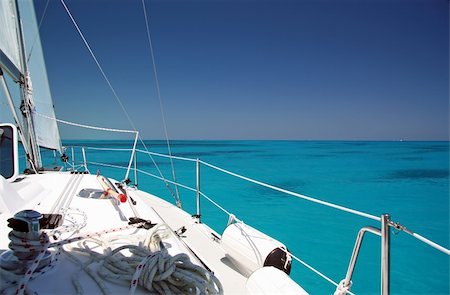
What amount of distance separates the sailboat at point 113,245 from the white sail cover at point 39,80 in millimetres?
1627

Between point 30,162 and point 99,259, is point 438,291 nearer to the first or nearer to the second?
point 99,259

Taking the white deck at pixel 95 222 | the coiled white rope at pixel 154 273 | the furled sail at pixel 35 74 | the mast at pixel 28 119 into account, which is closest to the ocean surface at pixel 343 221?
the coiled white rope at pixel 154 273

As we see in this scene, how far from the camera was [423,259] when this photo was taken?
6.85 m

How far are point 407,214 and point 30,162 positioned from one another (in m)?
12.3

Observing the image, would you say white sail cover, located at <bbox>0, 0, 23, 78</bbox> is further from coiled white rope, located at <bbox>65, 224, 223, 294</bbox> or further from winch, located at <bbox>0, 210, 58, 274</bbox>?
coiled white rope, located at <bbox>65, 224, 223, 294</bbox>

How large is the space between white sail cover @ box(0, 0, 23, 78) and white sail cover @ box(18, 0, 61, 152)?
62.3 inches

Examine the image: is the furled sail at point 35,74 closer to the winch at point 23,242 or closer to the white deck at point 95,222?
the white deck at point 95,222

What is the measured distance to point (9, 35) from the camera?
3.12 m

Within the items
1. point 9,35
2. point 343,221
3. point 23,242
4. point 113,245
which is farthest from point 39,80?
point 343,221

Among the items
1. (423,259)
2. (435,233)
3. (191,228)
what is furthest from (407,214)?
(191,228)

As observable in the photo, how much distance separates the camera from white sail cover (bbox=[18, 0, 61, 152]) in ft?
16.9

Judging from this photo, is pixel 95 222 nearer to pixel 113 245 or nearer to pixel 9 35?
pixel 113 245

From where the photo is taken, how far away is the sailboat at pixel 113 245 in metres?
1.16

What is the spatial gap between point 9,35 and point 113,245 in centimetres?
298
